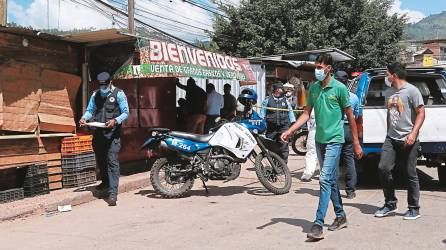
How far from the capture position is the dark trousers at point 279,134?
30.4 ft

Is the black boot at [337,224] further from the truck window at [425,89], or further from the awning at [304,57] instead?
the awning at [304,57]

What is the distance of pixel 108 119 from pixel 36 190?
4.93 feet

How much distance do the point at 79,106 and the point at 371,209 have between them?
16.6ft

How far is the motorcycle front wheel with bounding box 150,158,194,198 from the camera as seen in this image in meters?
7.71

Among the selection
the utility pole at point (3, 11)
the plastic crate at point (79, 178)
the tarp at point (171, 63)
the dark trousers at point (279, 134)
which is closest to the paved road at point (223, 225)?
the plastic crate at point (79, 178)

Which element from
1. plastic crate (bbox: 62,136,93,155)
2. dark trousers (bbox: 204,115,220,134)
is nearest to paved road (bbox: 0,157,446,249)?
plastic crate (bbox: 62,136,93,155)

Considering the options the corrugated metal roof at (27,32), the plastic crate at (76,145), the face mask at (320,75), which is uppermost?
the corrugated metal roof at (27,32)

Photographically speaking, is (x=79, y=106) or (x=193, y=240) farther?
(x=79, y=106)

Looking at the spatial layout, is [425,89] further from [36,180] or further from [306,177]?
[36,180]

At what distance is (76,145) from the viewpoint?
8.16m

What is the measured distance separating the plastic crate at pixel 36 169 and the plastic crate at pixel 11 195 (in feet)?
0.88

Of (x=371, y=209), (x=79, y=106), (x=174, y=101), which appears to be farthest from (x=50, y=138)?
(x=371, y=209)

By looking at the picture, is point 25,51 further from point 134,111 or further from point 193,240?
point 193,240

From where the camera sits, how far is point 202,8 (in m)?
Answer: 22.6
